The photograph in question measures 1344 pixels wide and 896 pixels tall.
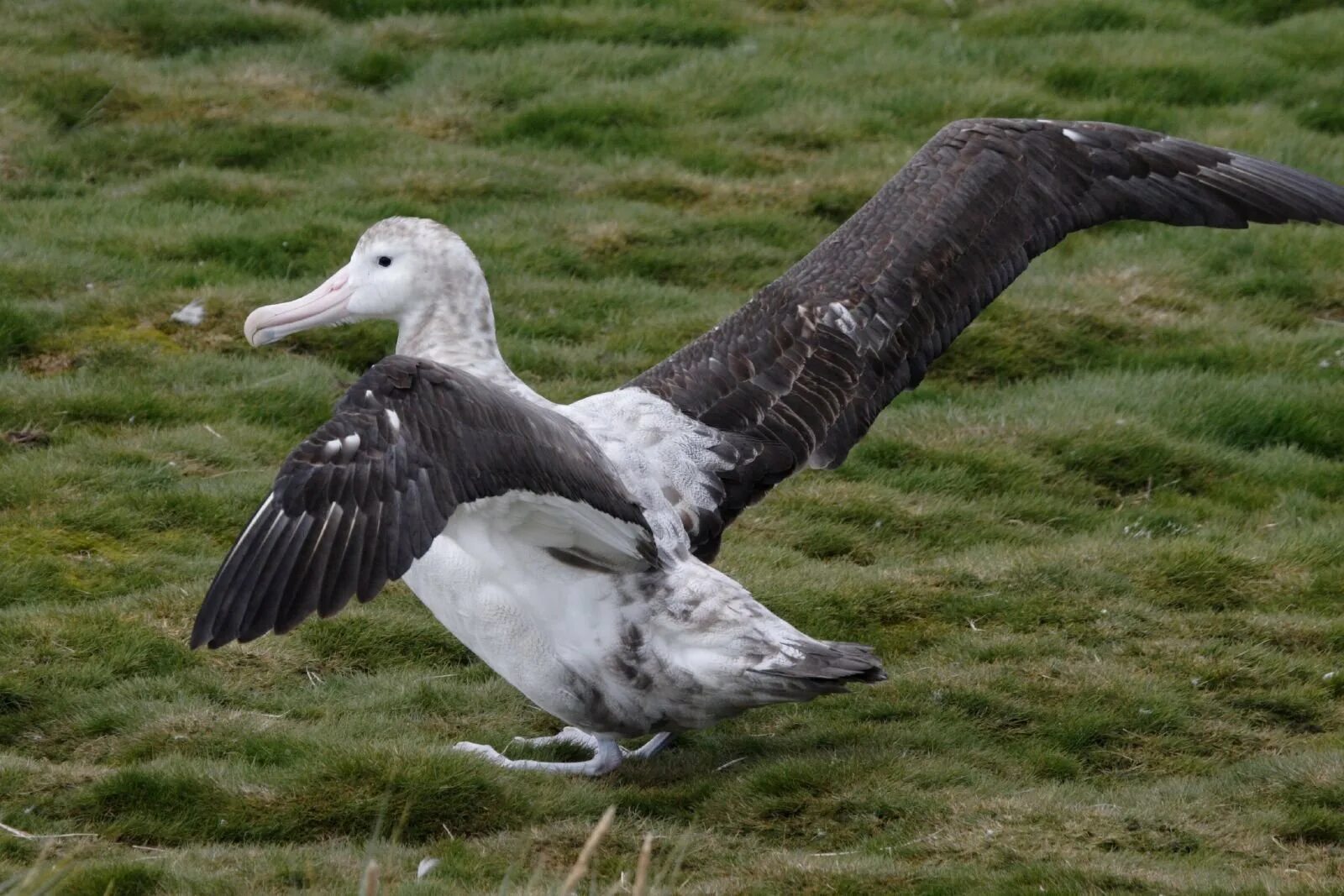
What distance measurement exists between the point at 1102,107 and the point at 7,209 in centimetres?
604

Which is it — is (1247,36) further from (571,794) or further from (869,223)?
(571,794)

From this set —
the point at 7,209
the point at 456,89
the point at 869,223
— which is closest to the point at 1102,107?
the point at 456,89

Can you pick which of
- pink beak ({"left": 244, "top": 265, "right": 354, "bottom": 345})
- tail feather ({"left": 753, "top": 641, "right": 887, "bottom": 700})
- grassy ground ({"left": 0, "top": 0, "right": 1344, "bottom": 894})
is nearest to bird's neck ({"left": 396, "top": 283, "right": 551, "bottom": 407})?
pink beak ({"left": 244, "top": 265, "right": 354, "bottom": 345})

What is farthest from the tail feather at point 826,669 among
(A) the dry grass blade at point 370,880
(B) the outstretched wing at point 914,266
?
(A) the dry grass blade at point 370,880

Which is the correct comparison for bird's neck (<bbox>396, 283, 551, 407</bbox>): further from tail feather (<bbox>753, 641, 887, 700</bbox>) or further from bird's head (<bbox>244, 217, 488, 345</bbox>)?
tail feather (<bbox>753, 641, 887, 700</bbox>)

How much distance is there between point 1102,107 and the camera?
11203 mm

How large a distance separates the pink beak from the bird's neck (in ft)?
0.77

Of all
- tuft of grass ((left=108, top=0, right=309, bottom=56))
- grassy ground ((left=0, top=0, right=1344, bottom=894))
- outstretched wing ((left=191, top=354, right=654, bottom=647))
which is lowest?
grassy ground ((left=0, top=0, right=1344, bottom=894))

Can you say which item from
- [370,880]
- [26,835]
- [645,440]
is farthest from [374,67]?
[370,880]

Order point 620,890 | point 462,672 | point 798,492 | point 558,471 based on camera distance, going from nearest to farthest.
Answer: point 620,890
point 558,471
point 462,672
point 798,492

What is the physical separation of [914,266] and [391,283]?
1787mm

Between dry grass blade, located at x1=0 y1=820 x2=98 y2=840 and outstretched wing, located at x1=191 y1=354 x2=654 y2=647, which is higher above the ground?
outstretched wing, located at x1=191 y1=354 x2=654 y2=647

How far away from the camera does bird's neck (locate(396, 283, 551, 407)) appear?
6.01 m

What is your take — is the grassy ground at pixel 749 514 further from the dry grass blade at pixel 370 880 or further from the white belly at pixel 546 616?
the dry grass blade at pixel 370 880
